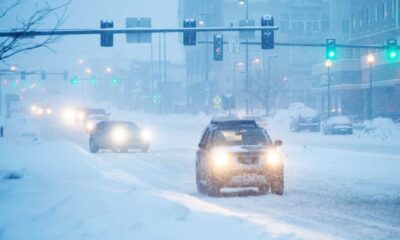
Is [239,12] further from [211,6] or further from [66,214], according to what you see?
[66,214]

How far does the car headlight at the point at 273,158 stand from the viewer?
15.2m

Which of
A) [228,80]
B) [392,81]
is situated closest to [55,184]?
[392,81]

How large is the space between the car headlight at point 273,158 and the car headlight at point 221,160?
959mm

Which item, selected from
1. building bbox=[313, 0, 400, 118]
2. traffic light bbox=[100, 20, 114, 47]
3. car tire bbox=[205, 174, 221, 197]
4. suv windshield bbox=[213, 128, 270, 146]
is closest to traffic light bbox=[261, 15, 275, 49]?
traffic light bbox=[100, 20, 114, 47]

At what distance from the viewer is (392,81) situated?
223ft

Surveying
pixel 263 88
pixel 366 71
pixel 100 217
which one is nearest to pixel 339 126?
pixel 366 71

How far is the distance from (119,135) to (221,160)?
1795 cm

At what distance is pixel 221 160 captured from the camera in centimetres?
1514

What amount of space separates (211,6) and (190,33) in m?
77.0

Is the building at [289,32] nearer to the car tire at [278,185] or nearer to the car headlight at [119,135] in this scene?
the car headlight at [119,135]

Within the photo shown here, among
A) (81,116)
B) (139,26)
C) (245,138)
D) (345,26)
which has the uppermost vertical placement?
(345,26)

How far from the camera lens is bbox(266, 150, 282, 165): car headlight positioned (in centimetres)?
1524

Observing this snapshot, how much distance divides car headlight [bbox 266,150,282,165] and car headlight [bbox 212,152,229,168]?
0.96 m

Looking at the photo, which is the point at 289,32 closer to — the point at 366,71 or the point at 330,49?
the point at 366,71
